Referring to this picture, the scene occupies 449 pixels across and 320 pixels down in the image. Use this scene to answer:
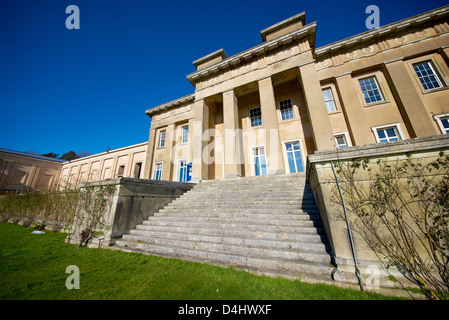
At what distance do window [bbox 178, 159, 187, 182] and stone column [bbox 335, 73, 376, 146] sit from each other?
1413cm

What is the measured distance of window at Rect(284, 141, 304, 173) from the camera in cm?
1190

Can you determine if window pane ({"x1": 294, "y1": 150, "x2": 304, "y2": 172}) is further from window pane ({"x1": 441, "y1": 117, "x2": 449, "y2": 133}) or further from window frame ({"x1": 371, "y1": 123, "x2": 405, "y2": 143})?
window pane ({"x1": 441, "y1": 117, "x2": 449, "y2": 133})

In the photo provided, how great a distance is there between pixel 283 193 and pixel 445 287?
420 centimetres

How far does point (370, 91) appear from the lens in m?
11.4

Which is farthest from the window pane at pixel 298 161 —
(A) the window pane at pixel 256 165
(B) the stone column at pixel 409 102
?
(B) the stone column at pixel 409 102

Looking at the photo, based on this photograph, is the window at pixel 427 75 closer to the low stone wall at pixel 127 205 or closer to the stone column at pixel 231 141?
the stone column at pixel 231 141

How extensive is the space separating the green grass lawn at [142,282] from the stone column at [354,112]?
431 inches

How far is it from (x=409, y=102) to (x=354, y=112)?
9.20 feet

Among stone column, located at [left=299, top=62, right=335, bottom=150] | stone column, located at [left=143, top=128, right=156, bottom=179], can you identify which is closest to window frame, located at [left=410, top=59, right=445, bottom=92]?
stone column, located at [left=299, top=62, right=335, bottom=150]

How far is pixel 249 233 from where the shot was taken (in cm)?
453
